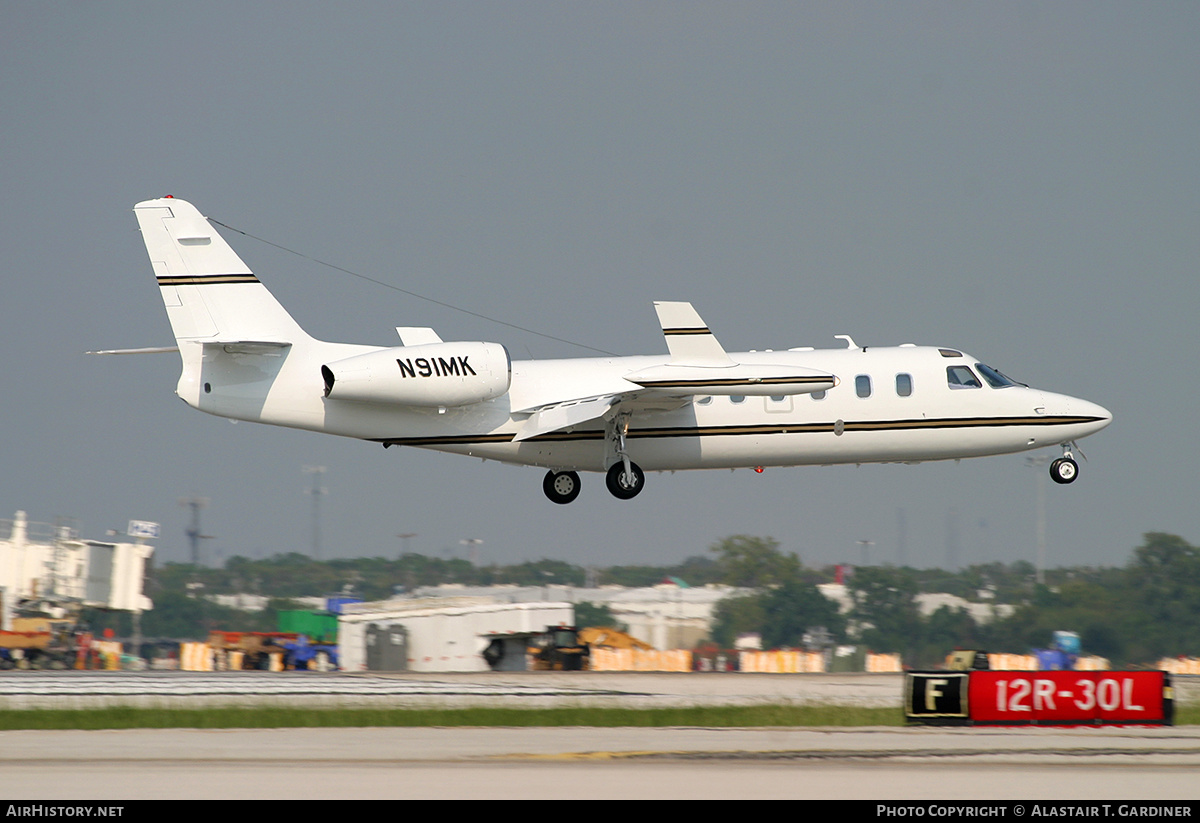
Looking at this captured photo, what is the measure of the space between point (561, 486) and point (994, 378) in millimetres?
11346

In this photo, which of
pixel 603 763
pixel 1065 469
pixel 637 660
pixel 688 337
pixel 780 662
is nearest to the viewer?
pixel 603 763

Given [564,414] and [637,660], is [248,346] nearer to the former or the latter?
[564,414]

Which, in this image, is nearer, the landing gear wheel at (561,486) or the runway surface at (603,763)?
the runway surface at (603,763)

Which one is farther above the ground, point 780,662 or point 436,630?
point 436,630

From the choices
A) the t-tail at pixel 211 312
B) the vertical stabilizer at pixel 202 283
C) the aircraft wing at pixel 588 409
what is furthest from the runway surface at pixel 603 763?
the vertical stabilizer at pixel 202 283

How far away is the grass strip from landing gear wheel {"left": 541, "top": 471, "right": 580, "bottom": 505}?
22.2 ft

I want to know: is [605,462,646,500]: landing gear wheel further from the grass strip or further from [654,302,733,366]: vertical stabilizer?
the grass strip

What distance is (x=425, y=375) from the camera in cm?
3055

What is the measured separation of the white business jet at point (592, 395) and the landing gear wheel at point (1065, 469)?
2.75 feet

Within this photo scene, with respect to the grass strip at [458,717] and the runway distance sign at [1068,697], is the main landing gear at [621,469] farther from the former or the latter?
the runway distance sign at [1068,697]

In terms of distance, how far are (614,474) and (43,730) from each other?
1387 cm

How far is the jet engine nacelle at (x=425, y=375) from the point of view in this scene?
30.1m

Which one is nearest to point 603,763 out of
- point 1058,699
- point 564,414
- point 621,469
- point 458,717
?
point 458,717
